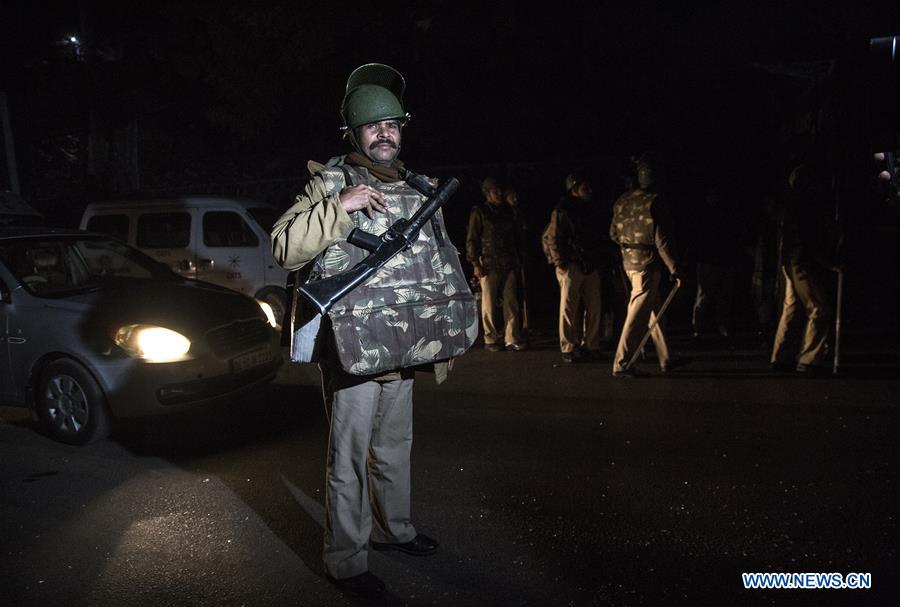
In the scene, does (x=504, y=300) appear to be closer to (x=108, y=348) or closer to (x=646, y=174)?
(x=646, y=174)

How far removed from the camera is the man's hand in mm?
2893

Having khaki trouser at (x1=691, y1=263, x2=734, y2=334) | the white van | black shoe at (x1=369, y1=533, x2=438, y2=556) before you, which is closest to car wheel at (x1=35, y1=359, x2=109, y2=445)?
black shoe at (x1=369, y1=533, x2=438, y2=556)

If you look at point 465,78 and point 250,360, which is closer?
point 250,360

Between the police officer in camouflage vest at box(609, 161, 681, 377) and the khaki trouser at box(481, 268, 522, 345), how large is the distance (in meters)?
1.73

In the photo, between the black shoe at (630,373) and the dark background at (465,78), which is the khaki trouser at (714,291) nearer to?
the black shoe at (630,373)

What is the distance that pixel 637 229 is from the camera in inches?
275

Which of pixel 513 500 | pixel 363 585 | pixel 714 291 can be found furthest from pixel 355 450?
pixel 714 291

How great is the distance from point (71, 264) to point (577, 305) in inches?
191

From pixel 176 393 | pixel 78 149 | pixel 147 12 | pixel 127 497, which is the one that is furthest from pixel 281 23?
pixel 127 497

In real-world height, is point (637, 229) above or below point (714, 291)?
above

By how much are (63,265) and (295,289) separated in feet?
14.0

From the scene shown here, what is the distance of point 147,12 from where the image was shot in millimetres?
21109

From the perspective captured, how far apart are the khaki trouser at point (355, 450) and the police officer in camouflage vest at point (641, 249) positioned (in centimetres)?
412

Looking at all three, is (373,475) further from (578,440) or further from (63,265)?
(63,265)
